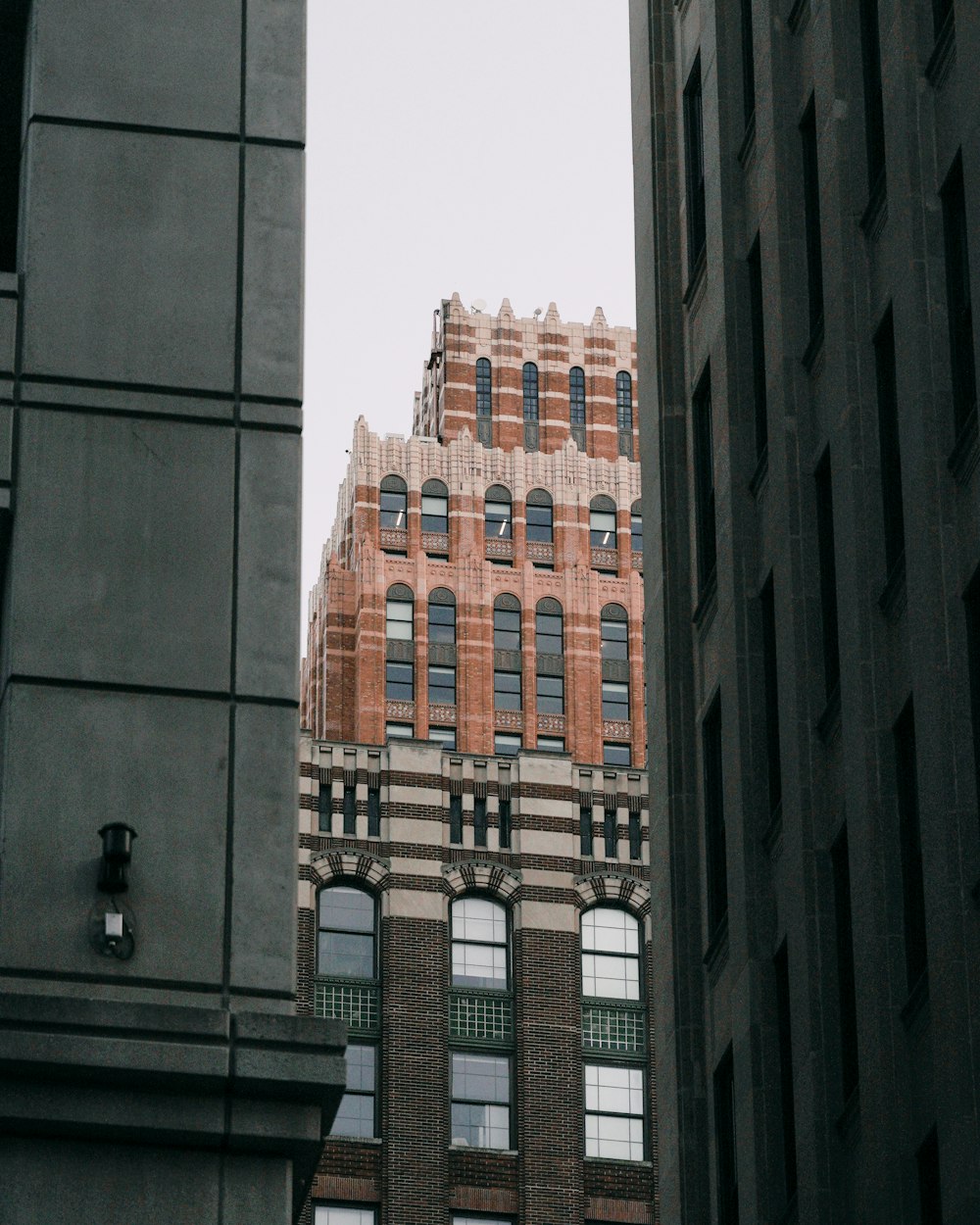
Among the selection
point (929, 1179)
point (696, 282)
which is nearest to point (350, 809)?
point (696, 282)

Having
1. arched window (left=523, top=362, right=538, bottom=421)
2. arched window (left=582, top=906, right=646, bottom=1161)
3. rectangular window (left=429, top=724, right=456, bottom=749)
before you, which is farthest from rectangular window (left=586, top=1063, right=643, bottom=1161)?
arched window (left=523, top=362, right=538, bottom=421)

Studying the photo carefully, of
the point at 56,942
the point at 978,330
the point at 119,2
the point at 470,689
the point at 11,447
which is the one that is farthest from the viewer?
the point at 470,689

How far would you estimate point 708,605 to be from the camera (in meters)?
38.9

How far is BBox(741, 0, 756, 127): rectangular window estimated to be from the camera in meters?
39.2

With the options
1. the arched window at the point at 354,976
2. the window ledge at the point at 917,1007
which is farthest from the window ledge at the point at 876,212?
the arched window at the point at 354,976

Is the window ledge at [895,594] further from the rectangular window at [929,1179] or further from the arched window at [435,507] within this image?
the arched window at [435,507]

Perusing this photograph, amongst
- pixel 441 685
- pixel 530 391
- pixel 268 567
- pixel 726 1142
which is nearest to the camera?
pixel 268 567

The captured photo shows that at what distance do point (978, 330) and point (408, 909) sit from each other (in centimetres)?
4556

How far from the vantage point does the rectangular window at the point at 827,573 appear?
32938 mm

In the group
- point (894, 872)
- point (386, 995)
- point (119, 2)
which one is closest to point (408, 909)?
point (386, 995)

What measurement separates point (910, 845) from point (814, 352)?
7.53 m

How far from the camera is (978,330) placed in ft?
91.7

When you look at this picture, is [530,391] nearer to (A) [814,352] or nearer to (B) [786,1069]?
(A) [814,352]

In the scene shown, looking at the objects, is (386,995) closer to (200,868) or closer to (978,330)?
(978,330)
